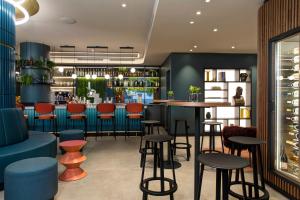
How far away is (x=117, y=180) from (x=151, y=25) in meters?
3.34

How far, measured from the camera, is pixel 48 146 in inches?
142

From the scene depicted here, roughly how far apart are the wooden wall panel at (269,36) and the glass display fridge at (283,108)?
0.12 m

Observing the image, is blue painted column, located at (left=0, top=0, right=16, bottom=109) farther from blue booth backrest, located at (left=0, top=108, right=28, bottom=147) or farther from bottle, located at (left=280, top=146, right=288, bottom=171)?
bottle, located at (left=280, top=146, right=288, bottom=171)

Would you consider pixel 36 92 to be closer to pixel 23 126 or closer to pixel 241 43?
pixel 23 126

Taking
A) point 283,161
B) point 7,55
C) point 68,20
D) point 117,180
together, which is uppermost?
point 68,20

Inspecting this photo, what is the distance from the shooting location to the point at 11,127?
3504 mm

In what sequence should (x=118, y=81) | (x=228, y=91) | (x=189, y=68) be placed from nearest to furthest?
(x=189, y=68), (x=228, y=91), (x=118, y=81)

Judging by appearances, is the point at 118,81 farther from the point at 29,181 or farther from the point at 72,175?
the point at 29,181

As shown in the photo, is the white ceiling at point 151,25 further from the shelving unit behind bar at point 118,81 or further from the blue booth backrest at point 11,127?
the shelving unit behind bar at point 118,81

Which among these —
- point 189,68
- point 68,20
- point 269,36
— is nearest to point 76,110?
point 68,20

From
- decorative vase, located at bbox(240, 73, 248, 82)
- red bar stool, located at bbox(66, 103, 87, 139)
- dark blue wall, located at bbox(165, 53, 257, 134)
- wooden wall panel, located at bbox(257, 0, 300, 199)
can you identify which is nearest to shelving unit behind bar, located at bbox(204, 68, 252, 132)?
decorative vase, located at bbox(240, 73, 248, 82)

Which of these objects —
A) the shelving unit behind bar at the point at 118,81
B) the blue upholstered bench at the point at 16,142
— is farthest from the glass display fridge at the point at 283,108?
the shelving unit behind bar at the point at 118,81

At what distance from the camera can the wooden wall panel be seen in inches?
110

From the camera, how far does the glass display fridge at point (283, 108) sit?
3.22 meters
